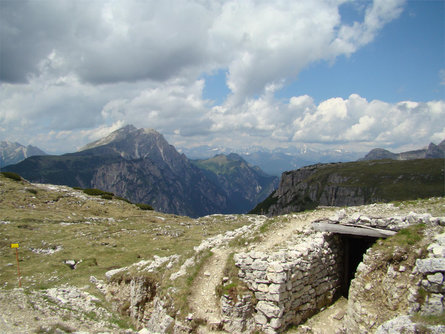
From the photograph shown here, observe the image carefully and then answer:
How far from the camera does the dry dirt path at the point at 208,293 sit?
1412 centimetres

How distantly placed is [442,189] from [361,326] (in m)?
185

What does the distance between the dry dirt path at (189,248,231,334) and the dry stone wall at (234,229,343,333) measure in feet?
6.35

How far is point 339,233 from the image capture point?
57.0ft

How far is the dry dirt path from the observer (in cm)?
1412

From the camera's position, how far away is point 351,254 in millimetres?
18969

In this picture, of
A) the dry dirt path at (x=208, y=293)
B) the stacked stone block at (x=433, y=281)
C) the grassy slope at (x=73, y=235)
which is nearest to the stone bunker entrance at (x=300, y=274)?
the dry dirt path at (x=208, y=293)

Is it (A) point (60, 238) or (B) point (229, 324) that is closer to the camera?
(B) point (229, 324)

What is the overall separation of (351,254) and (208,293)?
1126 centimetres

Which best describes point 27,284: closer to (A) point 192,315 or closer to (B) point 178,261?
(B) point 178,261

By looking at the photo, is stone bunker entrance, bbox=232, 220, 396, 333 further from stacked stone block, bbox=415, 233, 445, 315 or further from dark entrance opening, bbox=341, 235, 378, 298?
stacked stone block, bbox=415, 233, 445, 315

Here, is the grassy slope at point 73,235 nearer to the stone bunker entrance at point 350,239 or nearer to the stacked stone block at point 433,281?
the stone bunker entrance at point 350,239

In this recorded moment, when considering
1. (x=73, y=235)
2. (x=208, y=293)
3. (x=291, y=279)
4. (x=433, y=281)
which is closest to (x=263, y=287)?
(x=291, y=279)

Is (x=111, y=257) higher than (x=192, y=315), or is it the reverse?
(x=192, y=315)

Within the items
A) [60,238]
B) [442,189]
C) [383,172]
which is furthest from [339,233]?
[383,172]
